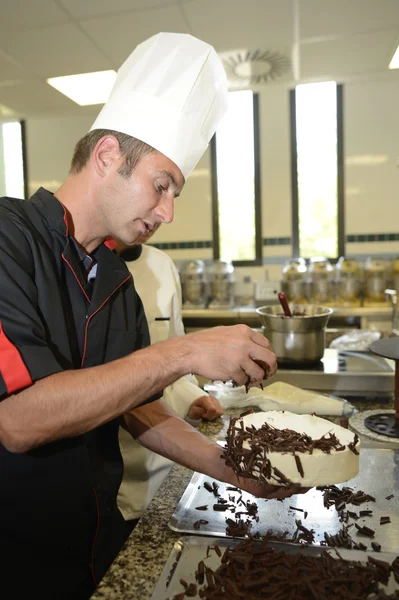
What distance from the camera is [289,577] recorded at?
2.81ft

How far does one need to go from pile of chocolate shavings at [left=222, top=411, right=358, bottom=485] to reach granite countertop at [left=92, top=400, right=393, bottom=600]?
0.73 ft

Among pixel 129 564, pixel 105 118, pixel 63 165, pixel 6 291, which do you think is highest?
pixel 63 165

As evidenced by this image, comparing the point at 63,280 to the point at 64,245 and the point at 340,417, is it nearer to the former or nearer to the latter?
the point at 64,245

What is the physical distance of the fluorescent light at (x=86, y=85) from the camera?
14.8 feet

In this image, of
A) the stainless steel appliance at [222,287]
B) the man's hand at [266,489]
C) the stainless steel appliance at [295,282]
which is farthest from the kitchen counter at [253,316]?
the man's hand at [266,489]

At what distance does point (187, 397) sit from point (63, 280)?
838 millimetres

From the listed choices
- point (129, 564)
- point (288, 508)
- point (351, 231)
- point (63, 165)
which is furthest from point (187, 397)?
point (63, 165)

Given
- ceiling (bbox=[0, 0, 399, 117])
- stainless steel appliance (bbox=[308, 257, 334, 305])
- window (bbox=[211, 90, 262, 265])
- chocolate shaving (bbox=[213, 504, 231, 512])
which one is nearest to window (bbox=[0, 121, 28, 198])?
ceiling (bbox=[0, 0, 399, 117])

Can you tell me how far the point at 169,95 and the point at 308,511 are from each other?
4.00 ft

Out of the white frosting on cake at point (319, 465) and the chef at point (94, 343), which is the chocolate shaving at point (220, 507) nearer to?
the chef at point (94, 343)

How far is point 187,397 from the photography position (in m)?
1.90

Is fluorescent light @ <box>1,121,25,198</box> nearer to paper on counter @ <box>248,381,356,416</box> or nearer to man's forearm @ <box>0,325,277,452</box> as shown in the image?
paper on counter @ <box>248,381,356,416</box>

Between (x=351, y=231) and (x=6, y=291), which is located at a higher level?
(x=351, y=231)

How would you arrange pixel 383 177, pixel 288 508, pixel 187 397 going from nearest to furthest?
pixel 288 508
pixel 187 397
pixel 383 177
